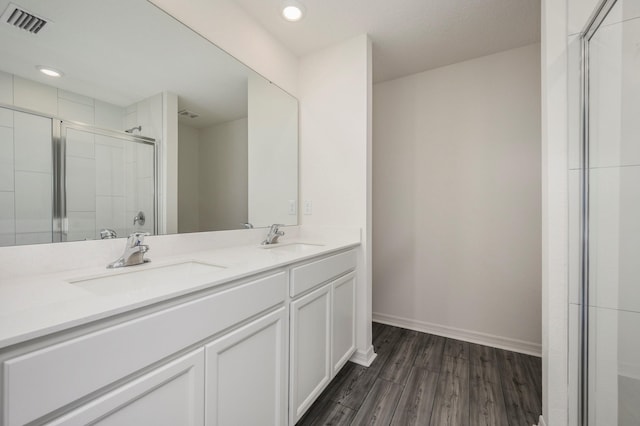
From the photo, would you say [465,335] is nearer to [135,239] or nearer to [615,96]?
[615,96]

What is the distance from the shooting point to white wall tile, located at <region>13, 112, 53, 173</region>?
878 millimetres

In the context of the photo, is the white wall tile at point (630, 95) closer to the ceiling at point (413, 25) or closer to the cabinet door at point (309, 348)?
the ceiling at point (413, 25)

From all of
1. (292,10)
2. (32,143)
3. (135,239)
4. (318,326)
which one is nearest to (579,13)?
(292,10)

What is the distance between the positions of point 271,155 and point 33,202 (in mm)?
1286

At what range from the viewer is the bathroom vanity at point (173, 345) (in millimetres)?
523

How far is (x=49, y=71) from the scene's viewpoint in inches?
37.5

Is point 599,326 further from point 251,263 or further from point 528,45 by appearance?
point 528,45

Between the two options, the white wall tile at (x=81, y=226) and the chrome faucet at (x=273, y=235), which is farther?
the chrome faucet at (x=273, y=235)

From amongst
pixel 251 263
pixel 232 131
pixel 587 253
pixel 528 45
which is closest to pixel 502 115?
pixel 528 45

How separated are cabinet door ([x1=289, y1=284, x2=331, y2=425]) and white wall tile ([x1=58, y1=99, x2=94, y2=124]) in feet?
3.73

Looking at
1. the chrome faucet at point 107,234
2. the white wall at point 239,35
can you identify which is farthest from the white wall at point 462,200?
the chrome faucet at point 107,234

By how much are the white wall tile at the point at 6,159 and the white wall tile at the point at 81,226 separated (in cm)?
18

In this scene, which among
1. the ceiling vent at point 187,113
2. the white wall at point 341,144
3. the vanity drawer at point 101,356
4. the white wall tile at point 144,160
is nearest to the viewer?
the vanity drawer at point 101,356

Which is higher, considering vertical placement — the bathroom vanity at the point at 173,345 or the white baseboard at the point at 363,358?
the bathroom vanity at the point at 173,345
